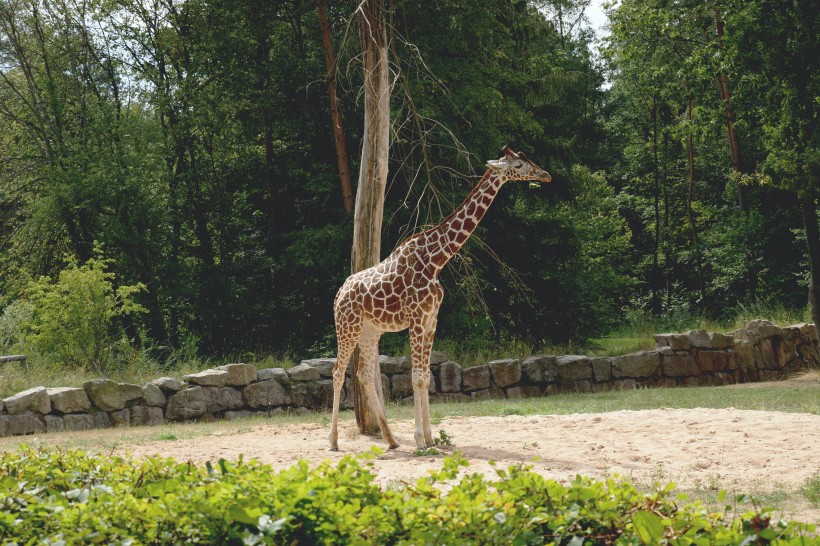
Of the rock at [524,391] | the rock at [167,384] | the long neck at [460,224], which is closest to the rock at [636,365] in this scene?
the rock at [524,391]

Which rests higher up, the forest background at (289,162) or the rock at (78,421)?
the forest background at (289,162)

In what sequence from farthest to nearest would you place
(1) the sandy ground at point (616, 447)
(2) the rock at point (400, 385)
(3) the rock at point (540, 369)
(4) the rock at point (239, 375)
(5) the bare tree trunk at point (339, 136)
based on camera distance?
(5) the bare tree trunk at point (339, 136), (3) the rock at point (540, 369), (2) the rock at point (400, 385), (4) the rock at point (239, 375), (1) the sandy ground at point (616, 447)

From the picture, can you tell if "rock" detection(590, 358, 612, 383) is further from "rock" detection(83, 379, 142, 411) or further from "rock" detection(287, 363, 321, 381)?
"rock" detection(83, 379, 142, 411)

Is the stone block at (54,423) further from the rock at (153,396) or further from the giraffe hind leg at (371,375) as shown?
the giraffe hind leg at (371,375)

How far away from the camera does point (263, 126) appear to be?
23.8 meters

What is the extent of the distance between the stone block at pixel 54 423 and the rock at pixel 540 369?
857 cm

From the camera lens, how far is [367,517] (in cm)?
330

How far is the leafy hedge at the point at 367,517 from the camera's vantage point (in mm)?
3234

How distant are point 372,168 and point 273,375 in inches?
221

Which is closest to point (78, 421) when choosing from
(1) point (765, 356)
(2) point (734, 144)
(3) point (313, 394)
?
(3) point (313, 394)

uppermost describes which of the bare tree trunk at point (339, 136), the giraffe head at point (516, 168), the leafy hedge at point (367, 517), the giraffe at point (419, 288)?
the bare tree trunk at point (339, 136)

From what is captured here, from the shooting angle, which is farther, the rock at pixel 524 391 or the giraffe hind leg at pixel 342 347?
the rock at pixel 524 391

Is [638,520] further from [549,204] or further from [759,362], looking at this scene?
[549,204]

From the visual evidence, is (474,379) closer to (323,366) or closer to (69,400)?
(323,366)
